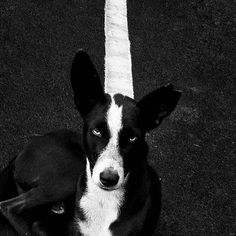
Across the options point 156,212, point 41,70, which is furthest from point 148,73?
point 156,212

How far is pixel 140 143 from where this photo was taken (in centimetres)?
487

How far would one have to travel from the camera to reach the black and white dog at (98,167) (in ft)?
15.7

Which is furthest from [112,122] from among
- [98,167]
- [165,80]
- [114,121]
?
[165,80]

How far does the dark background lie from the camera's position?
6.28m

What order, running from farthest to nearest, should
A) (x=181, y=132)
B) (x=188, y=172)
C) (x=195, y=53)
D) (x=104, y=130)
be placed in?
1. (x=195, y=53)
2. (x=181, y=132)
3. (x=188, y=172)
4. (x=104, y=130)

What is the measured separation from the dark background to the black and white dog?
462 mm

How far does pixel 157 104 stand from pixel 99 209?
975 millimetres

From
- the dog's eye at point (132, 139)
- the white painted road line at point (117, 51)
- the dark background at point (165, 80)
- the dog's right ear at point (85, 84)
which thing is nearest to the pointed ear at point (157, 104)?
the dog's eye at point (132, 139)

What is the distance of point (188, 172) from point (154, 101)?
67.5 inches

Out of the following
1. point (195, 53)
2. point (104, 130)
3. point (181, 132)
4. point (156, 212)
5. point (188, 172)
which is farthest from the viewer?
point (195, 53)

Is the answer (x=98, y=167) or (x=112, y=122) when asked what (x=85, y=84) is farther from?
(x=98, y=167)

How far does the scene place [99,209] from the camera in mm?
5285

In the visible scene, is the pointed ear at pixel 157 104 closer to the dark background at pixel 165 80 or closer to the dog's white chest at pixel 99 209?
the dog's white chest at pixel 99 209

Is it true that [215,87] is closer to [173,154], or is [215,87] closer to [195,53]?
[195,53]
